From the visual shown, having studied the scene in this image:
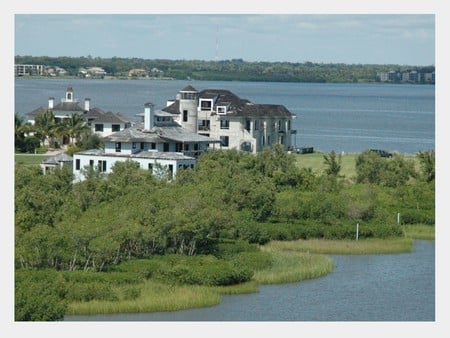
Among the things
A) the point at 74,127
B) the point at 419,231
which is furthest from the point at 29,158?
the point at 419,231

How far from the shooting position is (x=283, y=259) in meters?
37.2

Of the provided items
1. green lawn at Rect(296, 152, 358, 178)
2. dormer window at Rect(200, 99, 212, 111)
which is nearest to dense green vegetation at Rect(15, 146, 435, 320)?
green lawn at Rect(296, 152, 358, 178)

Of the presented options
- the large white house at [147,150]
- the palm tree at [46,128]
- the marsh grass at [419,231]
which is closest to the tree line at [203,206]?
the marsh grass at [419,231]

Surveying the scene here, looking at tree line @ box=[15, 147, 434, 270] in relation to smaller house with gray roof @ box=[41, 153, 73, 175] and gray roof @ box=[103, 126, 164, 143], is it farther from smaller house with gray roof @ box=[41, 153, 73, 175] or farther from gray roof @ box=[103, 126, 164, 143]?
smaller house with gray roof @ box=[41, 153, 73, 175]

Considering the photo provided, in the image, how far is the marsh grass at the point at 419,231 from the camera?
43.9 m

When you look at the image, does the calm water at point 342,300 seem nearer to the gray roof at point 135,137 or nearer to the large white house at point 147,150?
the large white house at point 147,150

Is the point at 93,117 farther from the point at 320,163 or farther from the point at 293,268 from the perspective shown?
the point at 293,268

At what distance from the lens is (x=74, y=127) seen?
68.6 meters

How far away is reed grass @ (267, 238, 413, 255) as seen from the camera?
40188 mm

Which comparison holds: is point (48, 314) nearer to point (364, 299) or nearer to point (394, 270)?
point (364, 299)

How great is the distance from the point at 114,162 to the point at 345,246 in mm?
16012

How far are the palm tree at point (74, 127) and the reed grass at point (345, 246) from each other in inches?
1162

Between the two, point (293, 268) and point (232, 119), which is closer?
point (293, 268)

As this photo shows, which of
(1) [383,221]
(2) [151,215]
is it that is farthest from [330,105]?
(2) [151,215]
